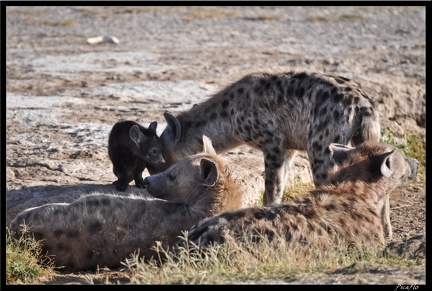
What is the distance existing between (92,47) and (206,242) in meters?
10.4

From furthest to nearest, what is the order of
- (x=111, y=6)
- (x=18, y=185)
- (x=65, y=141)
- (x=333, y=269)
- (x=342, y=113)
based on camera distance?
(x=111, y=6) → (x=65, y=141) → (x=18, y=185) → (x=342, y=113) → (x=333, y=269)

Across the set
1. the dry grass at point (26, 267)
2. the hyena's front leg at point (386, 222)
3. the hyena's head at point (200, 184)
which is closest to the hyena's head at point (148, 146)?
the hyena's head at point (200, 184)

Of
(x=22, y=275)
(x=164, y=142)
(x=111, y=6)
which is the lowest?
(x=22, y=275)

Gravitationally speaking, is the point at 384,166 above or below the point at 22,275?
above

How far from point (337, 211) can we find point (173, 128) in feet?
8.85

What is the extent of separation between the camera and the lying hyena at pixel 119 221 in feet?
21.3

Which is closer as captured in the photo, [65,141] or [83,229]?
[83,229]

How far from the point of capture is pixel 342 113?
737 centimetres

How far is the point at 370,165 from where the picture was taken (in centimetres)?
645

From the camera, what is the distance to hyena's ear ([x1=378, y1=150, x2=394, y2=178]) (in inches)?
251

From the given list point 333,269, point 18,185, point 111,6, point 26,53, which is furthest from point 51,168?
point 111,6

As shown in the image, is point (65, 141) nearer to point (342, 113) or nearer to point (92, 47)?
point (342, 113)

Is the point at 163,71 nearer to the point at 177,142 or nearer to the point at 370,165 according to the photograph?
the point at 177,142

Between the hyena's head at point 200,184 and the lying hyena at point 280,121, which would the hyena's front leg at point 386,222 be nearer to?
the lying hyena at point 280,121
